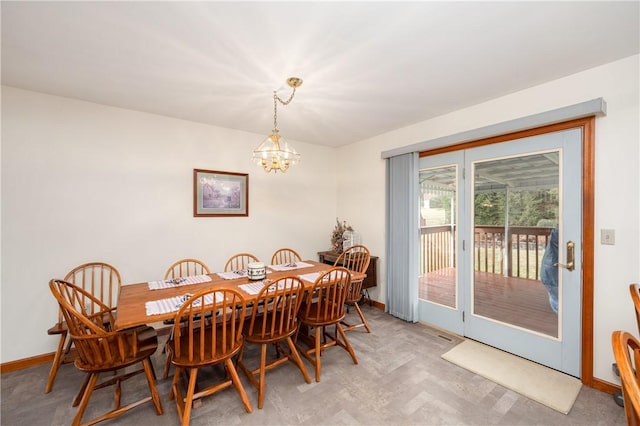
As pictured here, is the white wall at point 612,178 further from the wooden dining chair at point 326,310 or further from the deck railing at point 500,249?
the wooden dining chair at point 326,310

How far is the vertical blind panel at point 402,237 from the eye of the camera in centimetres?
342

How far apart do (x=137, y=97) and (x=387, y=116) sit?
→ 268 centimetres

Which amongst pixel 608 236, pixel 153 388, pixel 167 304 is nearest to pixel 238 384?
pixel 153 388

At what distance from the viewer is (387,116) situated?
10.5 feet

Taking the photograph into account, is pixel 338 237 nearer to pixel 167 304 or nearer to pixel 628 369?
pixel 167 304

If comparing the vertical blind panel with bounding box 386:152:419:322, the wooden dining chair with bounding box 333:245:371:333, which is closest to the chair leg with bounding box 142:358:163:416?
the wooden dining chair with bounding box 333:245:371:333

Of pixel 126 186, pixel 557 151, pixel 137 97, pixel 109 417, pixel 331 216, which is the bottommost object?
pixel 109 417

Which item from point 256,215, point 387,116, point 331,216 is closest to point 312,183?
point 331,216

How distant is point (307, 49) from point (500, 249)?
2.63 meters

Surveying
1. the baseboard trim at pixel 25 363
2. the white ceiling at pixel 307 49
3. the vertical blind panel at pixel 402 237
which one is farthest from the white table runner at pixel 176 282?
the vertical blind panel at pixel 402 237

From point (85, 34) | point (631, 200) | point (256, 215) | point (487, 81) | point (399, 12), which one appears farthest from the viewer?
point (256, 215)

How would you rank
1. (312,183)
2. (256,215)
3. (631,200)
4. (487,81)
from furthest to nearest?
(312,183) < (256,215) < (487,81) < (631,200)

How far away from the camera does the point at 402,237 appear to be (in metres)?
3.53

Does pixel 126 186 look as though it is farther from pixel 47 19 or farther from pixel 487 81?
pixel 487 81
